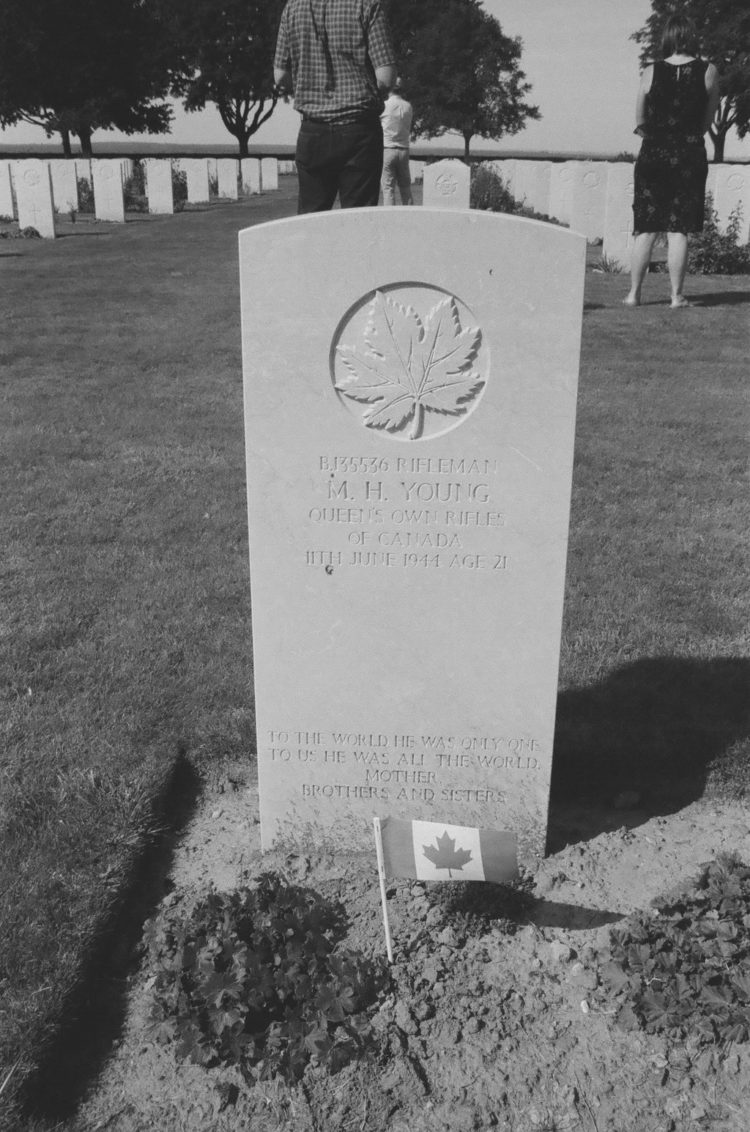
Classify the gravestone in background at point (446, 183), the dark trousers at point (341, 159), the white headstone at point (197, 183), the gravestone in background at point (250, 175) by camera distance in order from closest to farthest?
the dark trousers at point (341, 159) < the gravestone in background at point (446, 183) < the white headstone at point (197, 183) < the gravestone in background at point (250, 175)

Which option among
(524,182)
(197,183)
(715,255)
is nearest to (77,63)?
(197,183)

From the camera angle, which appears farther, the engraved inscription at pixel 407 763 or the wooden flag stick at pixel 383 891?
the engraved inscription at pixel 407 763

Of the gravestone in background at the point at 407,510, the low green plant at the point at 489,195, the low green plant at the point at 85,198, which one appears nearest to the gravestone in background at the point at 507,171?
the low green plant at the point at 489,195

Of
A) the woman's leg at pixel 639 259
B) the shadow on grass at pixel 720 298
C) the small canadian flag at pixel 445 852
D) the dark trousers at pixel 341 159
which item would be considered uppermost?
the dark trousers at pixel 341 159

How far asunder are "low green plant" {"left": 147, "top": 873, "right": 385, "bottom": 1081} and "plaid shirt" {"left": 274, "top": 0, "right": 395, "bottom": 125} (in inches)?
235

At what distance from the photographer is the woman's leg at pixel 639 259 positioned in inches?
381

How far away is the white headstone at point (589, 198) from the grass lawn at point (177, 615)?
26.8 ft

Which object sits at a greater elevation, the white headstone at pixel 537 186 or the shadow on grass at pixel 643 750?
the white headstone at pixel 537 186

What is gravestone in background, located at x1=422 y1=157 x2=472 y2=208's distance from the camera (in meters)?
15.7

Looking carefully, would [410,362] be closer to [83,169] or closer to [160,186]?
[160,186]

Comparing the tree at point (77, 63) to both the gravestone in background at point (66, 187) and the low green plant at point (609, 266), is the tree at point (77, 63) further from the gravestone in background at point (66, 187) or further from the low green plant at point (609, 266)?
the low green plant at point (609, 266)

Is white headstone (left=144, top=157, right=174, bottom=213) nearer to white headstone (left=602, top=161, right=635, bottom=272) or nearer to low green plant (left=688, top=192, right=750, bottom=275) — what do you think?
white headstone (left=602, top=161, right=635, bottom=272)

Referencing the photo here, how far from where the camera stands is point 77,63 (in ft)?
148

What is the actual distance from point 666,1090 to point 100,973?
1422 mm
